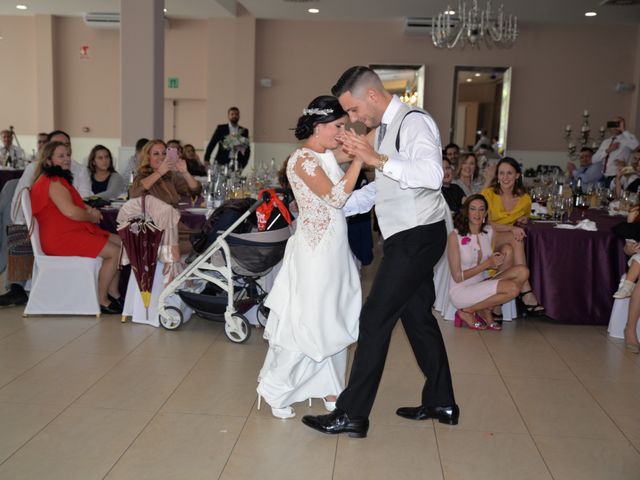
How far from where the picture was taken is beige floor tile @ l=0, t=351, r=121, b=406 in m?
3.46

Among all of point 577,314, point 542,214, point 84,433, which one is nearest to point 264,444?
point 84,433

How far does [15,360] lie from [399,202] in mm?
2551

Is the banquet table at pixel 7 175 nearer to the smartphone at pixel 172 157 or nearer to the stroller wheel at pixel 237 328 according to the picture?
the smartphone at pixel 172 157

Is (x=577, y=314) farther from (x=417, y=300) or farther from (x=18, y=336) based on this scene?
A: (x=18, y=336)

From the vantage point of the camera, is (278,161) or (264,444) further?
(278,161)

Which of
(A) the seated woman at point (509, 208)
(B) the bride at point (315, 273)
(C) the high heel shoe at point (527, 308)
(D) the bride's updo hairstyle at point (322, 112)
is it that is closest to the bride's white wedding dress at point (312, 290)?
(B) the bride at point (315, 273)

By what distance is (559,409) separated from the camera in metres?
3.51

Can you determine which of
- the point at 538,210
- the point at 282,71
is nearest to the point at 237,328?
the point at 538,210

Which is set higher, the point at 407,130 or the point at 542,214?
the point at 407,130

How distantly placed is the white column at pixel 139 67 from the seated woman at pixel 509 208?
15.9 feet

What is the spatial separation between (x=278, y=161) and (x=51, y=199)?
874 cm

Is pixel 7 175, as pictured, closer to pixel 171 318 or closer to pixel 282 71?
pixel 171 318

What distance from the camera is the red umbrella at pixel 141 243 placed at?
186 inches

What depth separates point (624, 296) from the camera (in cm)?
482
